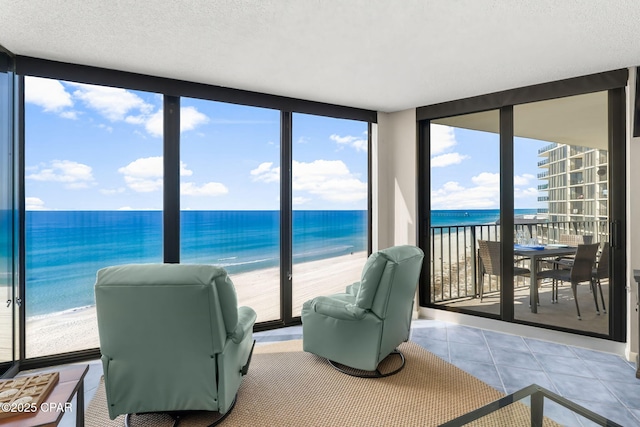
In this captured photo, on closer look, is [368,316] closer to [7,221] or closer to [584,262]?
[584,262]

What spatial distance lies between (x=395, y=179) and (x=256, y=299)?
7.14 feet

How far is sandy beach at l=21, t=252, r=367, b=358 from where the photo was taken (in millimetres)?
2809

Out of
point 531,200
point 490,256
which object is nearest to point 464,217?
point 490,256

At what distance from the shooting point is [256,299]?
12.3 ft

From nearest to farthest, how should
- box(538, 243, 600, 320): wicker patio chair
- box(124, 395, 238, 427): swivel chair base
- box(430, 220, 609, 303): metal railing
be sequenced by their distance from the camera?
box(124, 395, 238, 427): swivel chair base → box(538, 243, 600, 320): wicker patio chair → box(430, 220, 609, 303): metal railing

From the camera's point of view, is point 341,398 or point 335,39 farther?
point 335,39

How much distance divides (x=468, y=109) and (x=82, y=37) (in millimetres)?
3441

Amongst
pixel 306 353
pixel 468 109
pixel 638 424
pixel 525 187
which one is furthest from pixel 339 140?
pixel 638 424

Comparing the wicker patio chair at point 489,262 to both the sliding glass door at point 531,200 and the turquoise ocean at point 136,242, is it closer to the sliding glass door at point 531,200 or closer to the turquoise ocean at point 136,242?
the sliding glass door at point 531,200

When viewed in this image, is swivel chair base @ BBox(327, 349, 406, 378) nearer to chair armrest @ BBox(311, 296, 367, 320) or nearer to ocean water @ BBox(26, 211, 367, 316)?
chair armrest @ BBox(311, 296, 367, 320)

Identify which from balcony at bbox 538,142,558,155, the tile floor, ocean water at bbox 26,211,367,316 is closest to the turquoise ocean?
ocean water at bbox 26,211,367,316

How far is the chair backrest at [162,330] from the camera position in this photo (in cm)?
172

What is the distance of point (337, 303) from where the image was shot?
2584 millimetres

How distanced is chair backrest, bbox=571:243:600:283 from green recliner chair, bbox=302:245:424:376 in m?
1.74
